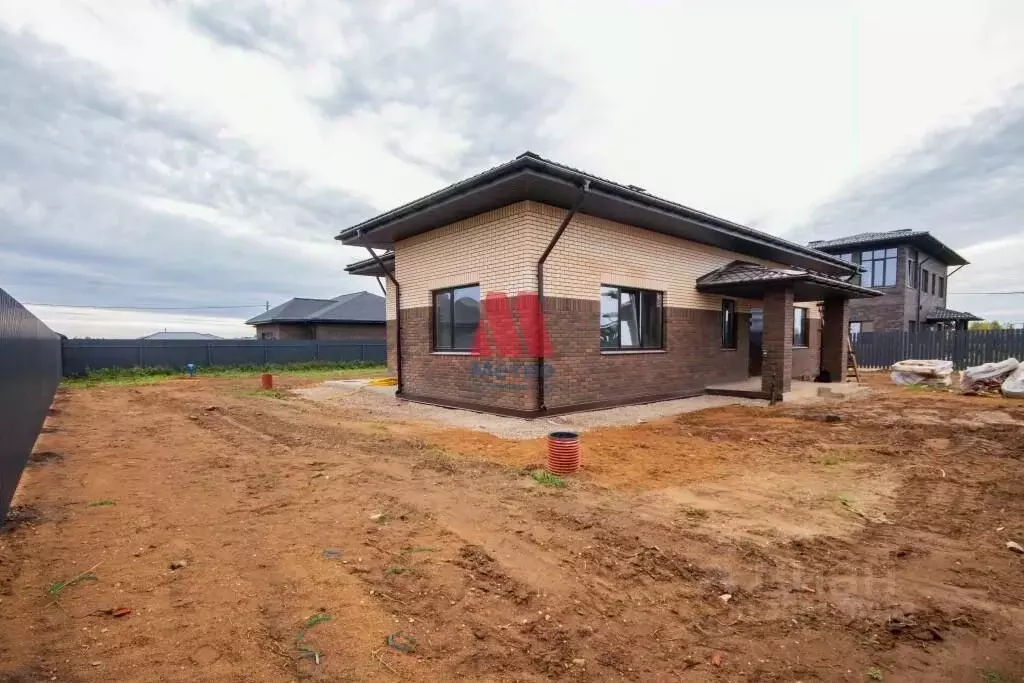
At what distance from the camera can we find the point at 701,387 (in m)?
12.3

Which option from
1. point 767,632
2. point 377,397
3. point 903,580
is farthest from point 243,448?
point 903,580

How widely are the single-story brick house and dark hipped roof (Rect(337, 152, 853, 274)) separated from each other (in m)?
0.03

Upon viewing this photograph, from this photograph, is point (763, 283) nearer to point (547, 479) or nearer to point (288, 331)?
point (547, 479)

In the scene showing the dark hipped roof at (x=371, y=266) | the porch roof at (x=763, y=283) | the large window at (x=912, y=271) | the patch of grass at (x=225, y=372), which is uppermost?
the large window at (x=912, y=271)

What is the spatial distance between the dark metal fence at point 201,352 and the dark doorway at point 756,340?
19.7m

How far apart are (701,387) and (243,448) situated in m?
10.0

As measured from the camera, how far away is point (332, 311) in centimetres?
3253

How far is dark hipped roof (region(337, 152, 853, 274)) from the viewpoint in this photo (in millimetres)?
7580

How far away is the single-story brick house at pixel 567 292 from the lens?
8.70 m

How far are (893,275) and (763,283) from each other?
73.9 feet

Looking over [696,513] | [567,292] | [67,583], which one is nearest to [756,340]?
[567,292]

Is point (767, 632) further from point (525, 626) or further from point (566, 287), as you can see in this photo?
point (566, 287)

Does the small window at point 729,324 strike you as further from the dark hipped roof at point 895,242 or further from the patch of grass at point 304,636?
the dark hipped roof at point 895,242

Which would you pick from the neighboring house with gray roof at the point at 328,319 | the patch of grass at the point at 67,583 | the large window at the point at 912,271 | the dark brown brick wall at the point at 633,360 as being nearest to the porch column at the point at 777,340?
the dark brown brick wall at the point at 633,360
